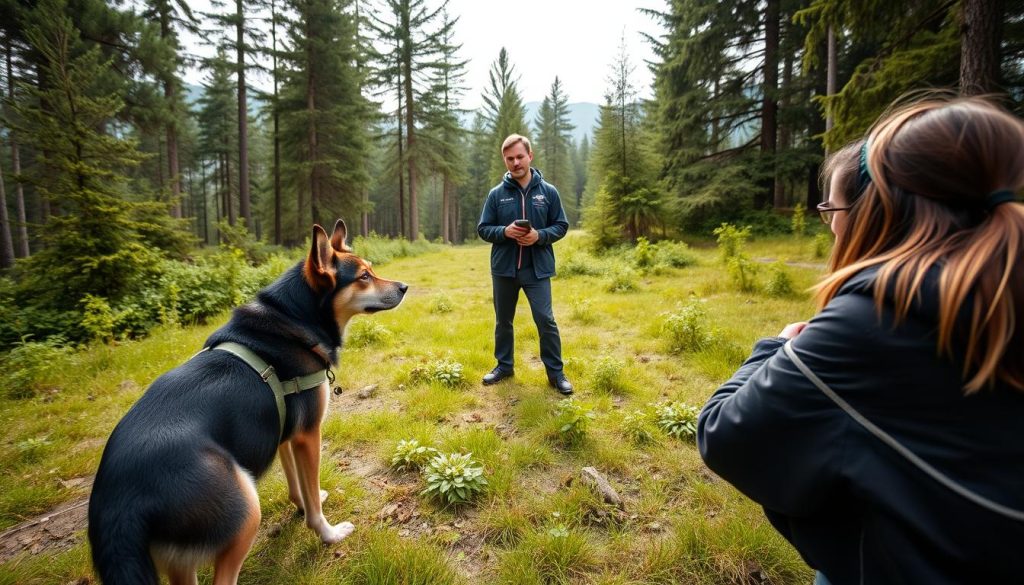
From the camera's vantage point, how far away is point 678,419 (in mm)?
3604

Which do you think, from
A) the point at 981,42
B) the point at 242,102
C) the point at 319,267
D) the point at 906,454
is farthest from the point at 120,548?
the point at 242,102

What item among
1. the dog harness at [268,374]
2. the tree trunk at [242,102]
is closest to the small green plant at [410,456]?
the dog harness at [268,374]

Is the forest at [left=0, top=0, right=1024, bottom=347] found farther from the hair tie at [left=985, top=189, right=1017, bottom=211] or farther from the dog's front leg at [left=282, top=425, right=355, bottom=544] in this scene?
the dog's front leg at [left=282, top=425, right=355, bottom=544]

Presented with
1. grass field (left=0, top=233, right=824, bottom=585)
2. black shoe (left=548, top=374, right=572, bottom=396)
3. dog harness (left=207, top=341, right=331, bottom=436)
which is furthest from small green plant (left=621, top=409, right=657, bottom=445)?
dog harness (left=207, top=341, right=331, bottom=436)

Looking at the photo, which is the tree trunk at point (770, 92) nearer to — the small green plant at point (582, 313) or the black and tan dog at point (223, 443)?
the small green plant at point (582, 313)

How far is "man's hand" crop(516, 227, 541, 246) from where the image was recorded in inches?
171

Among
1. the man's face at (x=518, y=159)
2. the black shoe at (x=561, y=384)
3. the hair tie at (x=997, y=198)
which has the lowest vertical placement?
the black shoe at (x=561, y=384)

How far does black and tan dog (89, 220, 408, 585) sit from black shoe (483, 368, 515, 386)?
2.16 m

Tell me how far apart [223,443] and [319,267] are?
3.87 ft

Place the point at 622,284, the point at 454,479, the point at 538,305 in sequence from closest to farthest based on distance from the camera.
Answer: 1. the point at 454,479
2. the point at 538,305
3. the point at 622,284

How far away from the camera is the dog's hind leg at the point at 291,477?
268 centimetres

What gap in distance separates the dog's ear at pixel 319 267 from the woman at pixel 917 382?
251 cm

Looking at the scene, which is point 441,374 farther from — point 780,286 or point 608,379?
point 780,286

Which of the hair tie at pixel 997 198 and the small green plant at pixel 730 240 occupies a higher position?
the small green plant at pixel 730 240
